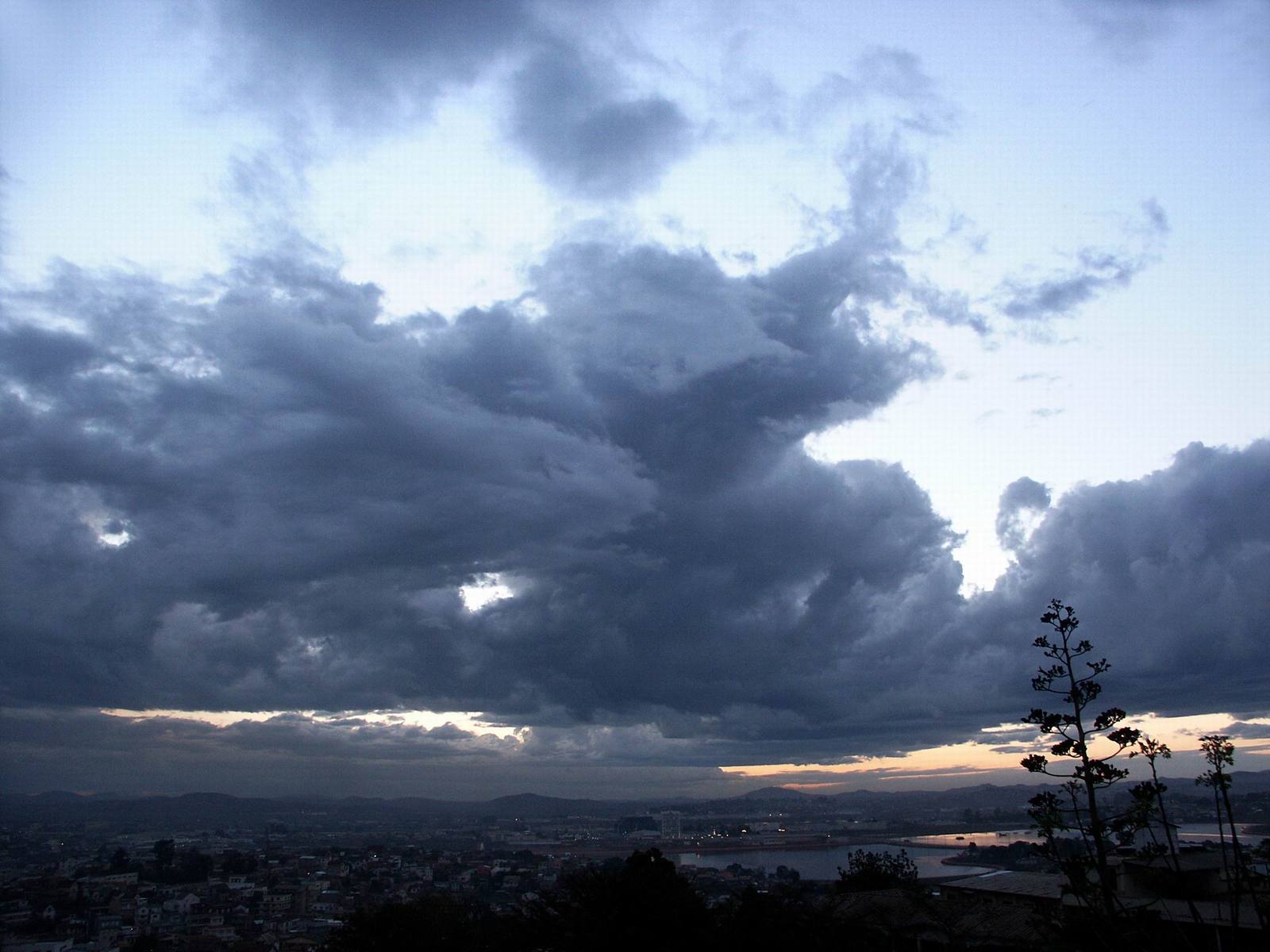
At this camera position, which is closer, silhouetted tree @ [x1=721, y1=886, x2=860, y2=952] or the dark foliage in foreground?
silhouetted tree @ [x1=721, y1=886, x2=860, y2=952]

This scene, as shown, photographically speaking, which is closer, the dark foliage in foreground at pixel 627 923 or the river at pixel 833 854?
the dark foliage in foreground at pixel 627 923

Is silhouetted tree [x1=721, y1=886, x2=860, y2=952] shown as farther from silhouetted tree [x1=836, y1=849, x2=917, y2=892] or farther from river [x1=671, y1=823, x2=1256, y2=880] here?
river [x1=671, y1=823, x2=1256, y2=880]

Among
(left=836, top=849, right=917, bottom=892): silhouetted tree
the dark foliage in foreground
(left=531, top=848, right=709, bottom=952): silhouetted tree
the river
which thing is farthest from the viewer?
the river

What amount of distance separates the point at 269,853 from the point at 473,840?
128ft

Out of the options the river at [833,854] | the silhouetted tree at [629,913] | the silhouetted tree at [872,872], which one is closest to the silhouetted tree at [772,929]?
the silhouetted tree at [629,913]

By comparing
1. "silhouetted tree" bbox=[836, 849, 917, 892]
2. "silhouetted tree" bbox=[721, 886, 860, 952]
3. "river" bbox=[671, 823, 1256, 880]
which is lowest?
"river" bbox=[671, 823, 1256, 880]

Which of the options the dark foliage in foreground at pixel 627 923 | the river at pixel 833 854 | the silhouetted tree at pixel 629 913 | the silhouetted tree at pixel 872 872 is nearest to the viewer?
the silhouetted tree at pixel 629 913

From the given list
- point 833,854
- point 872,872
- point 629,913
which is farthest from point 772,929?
point 833,854

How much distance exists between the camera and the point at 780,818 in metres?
190

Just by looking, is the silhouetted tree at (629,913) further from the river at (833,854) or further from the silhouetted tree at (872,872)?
the river at (833,854)

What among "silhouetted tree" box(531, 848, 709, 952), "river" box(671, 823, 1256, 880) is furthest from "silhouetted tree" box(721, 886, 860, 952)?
"river" box(671, 823, 1256, 880)

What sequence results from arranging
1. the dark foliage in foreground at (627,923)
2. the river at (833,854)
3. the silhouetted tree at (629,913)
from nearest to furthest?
the silhouetted tree at (629,913), the dark foliage in foreground at (627,923), the river at (833,854)

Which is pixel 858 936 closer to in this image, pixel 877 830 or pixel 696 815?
pixel 877 830

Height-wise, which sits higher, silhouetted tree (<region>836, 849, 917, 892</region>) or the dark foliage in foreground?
the dark foliage in foreground
